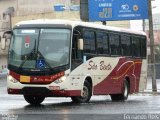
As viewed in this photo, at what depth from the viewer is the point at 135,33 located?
2797 centimetres

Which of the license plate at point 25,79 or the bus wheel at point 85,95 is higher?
the license plate at point 25,79

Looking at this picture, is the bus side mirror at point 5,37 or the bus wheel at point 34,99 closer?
the bus side mirror at point 5,37

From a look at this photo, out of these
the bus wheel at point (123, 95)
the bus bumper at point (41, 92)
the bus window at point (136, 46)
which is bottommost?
the bus wheel at point (123, 95)

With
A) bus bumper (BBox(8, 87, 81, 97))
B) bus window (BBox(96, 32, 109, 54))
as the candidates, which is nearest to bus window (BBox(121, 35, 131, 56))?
bus window (BBox(96, 32, 109, 54))

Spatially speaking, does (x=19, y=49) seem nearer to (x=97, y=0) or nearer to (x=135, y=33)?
(x=135, y=33)

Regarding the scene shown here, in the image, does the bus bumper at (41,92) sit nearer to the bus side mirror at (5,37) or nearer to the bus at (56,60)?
the bus at (56,60)

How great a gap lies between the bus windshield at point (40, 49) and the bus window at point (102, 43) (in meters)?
2.49

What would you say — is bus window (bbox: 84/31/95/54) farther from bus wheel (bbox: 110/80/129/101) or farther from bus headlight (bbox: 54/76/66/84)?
bus wheel (bbox: 110/80/129/101)

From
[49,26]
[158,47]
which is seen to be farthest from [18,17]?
[49,26]

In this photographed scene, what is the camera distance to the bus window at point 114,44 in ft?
81.3

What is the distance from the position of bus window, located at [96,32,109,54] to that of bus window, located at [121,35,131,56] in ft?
6.24

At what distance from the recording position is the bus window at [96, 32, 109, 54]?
2359 centimetres

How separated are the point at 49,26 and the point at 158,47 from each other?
2925 inches

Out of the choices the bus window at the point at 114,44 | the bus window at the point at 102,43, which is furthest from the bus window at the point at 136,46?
the bus window at the point at 102,43
